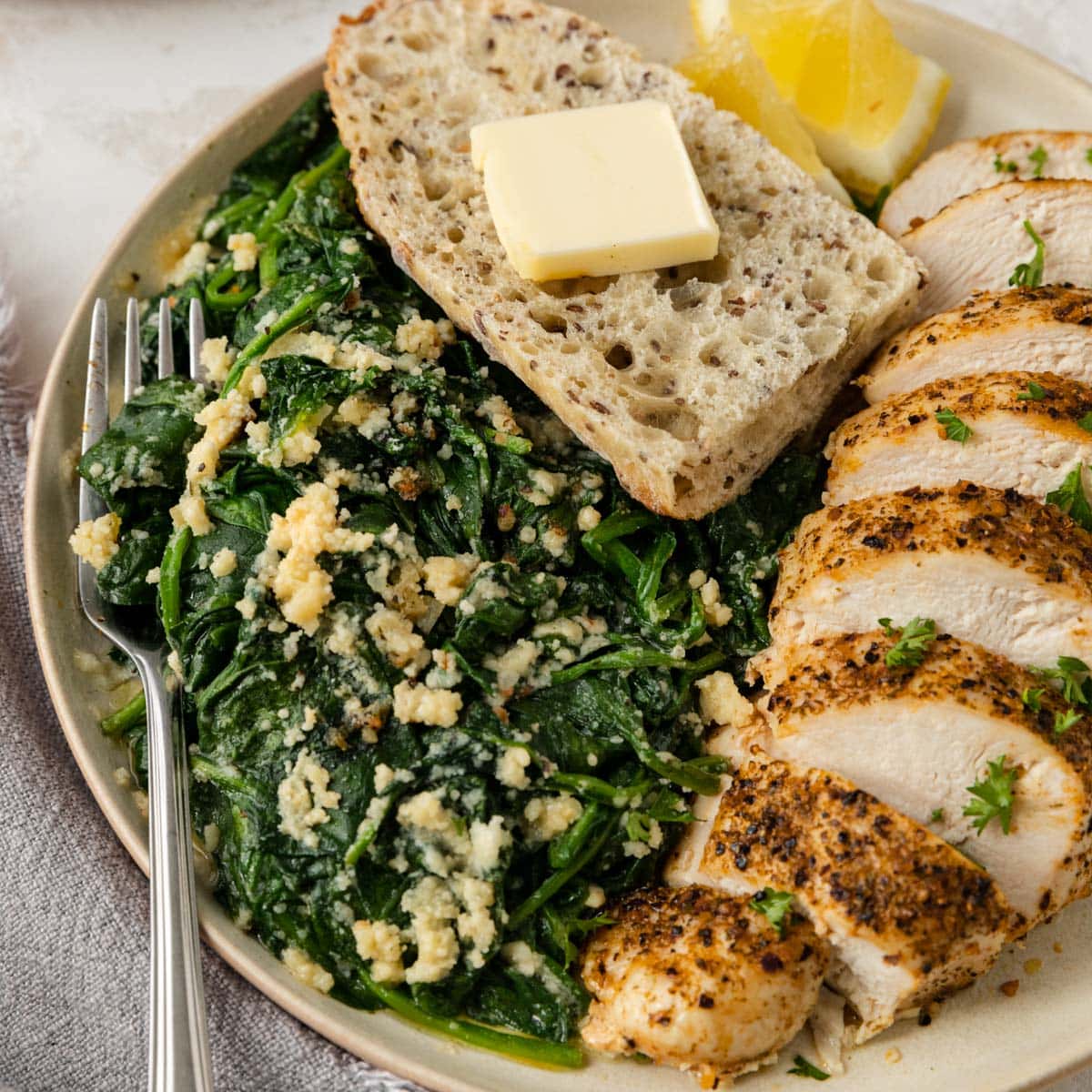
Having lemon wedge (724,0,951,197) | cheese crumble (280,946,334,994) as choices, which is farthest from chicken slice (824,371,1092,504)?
cheese crumble (280,946,334,994)

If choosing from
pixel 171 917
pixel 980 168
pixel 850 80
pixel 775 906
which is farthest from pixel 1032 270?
pixel 171 917

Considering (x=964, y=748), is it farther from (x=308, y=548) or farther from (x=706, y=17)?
(x=706, y=17)

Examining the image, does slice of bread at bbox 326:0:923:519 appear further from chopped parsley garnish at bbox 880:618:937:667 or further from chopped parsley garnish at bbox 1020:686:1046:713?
chopped parsley garnish at bbox 1020:686:1046:713

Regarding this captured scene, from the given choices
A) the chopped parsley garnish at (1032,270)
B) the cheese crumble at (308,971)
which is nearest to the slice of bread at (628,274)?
the chopped parsley garnish at (1032,270)

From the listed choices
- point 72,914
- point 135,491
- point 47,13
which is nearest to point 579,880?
point 72,914

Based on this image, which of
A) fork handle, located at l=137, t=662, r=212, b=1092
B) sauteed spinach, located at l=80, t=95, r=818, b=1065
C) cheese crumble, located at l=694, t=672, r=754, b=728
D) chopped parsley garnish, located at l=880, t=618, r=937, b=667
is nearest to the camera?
fork handle, located at l=137, t=662, r=212, b=1092

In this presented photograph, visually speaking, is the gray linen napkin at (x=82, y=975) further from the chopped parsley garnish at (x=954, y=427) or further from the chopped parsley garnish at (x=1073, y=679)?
the chopped parsley garnish at (x=954, y=427)
